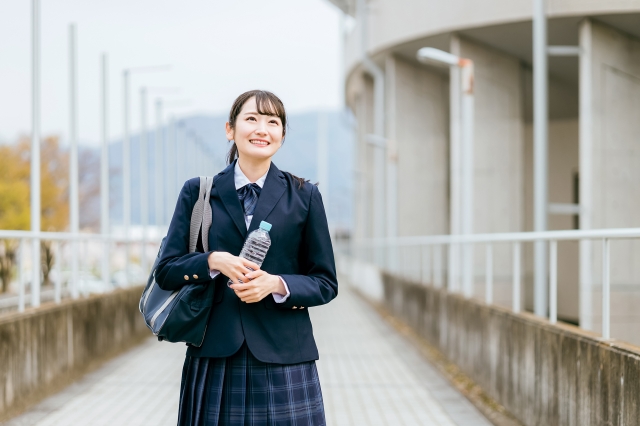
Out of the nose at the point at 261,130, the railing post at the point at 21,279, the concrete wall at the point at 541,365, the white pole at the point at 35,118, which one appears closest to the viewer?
the nose at the point at 261,130

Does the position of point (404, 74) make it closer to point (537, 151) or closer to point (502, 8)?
point (502, 8)

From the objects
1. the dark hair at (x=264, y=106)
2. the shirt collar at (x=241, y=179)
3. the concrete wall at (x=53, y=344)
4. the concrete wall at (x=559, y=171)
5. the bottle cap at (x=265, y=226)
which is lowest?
the concrete wall at (x=53, y=344)

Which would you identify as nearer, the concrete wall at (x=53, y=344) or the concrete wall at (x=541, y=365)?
the concrete wall at (x=541, y=365)

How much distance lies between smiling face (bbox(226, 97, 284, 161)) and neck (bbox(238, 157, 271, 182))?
0.02m

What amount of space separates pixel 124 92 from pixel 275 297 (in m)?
21.6

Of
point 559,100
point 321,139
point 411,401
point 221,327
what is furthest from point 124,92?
point 321,139

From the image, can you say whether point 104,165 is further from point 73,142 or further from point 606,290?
point 606,290

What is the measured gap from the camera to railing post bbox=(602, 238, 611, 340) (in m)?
5.88

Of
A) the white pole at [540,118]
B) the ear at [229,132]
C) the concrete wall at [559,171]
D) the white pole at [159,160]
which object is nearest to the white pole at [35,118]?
the white pole at [540,118]

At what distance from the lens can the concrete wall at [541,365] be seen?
539cm

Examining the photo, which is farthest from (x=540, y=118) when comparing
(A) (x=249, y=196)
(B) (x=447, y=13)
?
(A) (x=249, y=196)

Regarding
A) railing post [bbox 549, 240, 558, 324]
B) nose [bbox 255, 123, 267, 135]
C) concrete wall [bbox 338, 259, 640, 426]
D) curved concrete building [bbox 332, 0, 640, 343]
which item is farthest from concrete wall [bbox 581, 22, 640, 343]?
nose [bbox 255, 123, 267, 135]

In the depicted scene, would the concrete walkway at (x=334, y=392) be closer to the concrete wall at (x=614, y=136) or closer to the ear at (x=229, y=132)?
the ear at (x=229, y=132)

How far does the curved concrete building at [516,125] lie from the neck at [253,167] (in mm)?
3415
